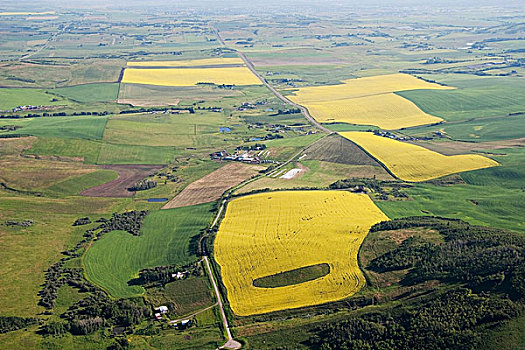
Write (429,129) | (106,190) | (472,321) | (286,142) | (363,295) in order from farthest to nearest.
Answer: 1. (429,129)
2. (286,142)
3. (106,190)
4. (363,295)
5. (472,321)

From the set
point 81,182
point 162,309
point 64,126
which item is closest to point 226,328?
point 162,309

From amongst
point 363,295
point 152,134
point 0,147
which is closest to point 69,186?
point 0,147

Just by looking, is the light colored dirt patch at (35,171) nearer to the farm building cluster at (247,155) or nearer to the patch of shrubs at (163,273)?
the farm building cluster at (247,155)

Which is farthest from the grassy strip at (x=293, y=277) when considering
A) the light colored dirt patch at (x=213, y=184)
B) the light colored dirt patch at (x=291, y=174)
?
the light colored dirt patch at (x=291, y=174)

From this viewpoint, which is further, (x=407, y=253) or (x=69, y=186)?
(x=69, y=186)

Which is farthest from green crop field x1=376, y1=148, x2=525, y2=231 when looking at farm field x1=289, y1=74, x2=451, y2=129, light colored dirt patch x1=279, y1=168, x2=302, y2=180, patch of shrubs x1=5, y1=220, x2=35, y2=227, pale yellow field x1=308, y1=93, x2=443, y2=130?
patch of shrubs x1=5, y1=220, x2=35, y2=227

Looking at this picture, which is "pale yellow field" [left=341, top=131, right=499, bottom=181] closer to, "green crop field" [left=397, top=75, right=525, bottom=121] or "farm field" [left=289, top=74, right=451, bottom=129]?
"farm field" [left=289, top=74, right=451, bottom=129]

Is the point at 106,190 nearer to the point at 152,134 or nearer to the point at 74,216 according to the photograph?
the point at 74,216
